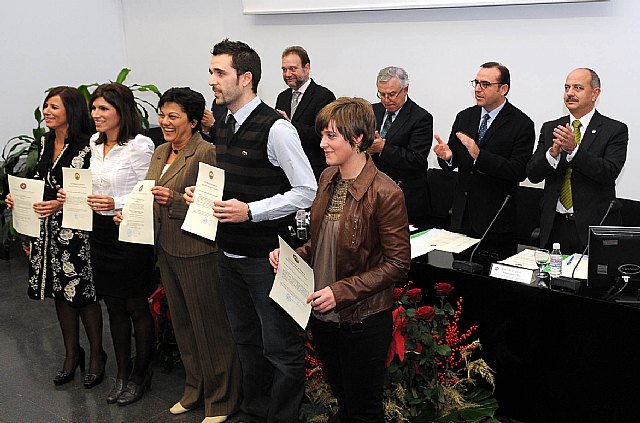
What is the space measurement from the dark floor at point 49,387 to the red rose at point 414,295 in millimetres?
1281

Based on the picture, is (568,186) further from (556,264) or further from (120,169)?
(120,169)

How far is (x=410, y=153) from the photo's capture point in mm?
4488

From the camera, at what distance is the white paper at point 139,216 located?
3.40 metres

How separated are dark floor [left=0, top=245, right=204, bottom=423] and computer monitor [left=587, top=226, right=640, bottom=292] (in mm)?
2082

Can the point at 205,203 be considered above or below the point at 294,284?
above

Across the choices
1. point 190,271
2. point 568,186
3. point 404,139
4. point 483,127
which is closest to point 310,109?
point 404,139

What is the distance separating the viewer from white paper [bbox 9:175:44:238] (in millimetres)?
3805

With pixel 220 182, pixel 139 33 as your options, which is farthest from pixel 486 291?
pixel 139 33

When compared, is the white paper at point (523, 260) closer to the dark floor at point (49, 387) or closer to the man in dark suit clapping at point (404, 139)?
the man in dark suit clapping at point (404, 139)

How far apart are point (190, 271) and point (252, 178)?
2.18 ft

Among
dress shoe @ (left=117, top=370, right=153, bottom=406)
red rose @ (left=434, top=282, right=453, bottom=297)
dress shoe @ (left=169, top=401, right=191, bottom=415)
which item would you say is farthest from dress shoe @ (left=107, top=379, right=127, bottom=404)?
red rose @ (left=434, top=282, right=453, bottom=297)

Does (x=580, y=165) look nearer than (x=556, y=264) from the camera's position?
No

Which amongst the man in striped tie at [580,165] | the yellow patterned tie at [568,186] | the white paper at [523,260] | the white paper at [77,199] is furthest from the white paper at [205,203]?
the yellow patterned tie at [568,186]

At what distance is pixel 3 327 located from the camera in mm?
5102
